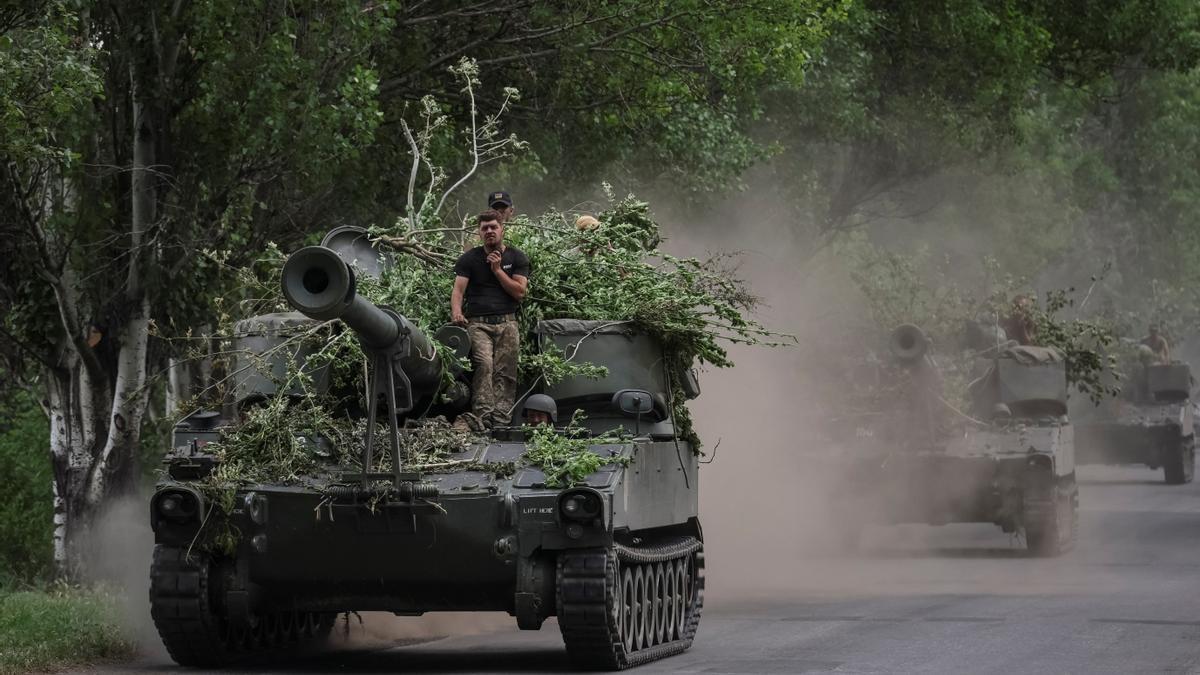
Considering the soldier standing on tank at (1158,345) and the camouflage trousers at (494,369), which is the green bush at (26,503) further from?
the soldier standing on tank at (1158,345)

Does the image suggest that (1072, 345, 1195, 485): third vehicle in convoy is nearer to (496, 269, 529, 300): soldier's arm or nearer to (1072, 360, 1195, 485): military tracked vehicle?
(1072, 360, 1195, 485): military tracked vehicle

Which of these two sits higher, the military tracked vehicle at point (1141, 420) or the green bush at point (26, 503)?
the military tracked vehicle at point (1141, 420)

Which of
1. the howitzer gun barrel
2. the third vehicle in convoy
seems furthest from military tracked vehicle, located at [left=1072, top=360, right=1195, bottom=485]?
the howitzer gun barrel

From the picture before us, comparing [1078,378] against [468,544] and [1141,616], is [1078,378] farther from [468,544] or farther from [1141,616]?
[468,544]

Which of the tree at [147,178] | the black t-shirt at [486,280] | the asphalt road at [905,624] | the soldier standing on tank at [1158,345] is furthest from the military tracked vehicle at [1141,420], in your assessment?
the black t-shirt at [486,280]

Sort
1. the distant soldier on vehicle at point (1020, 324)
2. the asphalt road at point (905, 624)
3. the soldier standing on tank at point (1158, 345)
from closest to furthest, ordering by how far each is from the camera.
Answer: the asphalt road at point (905, 624) → the distant soldier on vehicle at point (1020, 324) → the soldier standing on tank at point (1158, 345)

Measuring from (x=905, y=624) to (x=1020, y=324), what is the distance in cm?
913

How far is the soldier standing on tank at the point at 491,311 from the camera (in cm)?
1261

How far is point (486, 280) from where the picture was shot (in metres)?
12.9

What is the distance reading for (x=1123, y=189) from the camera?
56.4 m

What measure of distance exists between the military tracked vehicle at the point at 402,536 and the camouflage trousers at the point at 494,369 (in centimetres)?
14

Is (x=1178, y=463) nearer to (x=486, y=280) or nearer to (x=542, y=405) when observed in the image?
(x=486, y=280)

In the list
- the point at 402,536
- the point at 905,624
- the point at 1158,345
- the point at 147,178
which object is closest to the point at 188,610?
the point at 402,536

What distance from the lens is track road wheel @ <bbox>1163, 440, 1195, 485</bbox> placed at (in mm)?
34594
